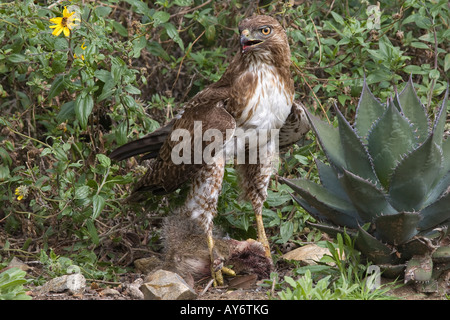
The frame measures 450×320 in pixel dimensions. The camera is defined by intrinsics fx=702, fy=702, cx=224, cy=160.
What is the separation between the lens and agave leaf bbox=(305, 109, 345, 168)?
13.5 ft

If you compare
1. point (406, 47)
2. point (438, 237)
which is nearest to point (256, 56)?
point (438, 237)

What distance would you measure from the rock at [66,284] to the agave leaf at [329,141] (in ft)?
5.54

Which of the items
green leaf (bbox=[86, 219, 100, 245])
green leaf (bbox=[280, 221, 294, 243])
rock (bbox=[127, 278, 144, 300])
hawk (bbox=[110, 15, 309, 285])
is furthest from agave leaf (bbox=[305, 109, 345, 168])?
green leaf (bbox=[86, 219, 100, 245])

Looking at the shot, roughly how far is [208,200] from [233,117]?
59 cm

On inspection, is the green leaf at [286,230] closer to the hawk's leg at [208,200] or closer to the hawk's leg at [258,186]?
the hawk's leg at [258,186]

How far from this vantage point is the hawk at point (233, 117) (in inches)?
185

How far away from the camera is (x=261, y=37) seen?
15.5 feet

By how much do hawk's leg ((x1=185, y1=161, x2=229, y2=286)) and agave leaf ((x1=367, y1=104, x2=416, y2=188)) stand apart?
119 cm

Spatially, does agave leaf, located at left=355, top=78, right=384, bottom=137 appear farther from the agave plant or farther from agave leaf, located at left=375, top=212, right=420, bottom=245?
agave leaf, located at left=375, top=212, right=420, bottom=245

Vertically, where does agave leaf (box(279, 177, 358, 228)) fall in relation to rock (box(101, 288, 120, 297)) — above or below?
above

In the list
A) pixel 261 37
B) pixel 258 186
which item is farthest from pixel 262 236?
pixel 261 37

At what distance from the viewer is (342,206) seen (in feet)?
13.4

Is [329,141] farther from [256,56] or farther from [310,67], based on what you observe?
[310,67]
